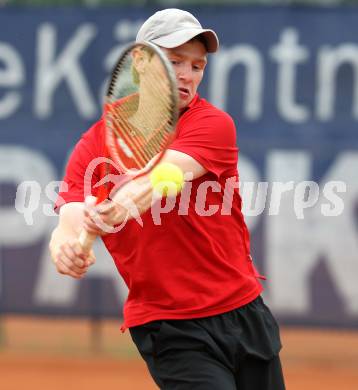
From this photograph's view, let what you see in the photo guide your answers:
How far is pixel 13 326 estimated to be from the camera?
305 inches

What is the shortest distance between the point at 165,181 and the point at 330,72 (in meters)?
4.22

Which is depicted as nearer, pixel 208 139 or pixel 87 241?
pixel 87 241

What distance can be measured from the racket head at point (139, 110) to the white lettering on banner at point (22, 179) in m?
4.10

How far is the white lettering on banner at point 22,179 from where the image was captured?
7.37m

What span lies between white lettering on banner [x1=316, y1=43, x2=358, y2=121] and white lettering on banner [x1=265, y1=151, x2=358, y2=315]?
1.20 feet

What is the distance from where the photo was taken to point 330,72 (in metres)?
7.05

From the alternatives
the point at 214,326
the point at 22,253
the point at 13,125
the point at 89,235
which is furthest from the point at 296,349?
the point at 89,235

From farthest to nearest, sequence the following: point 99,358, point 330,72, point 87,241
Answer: point 99,358
point 330,72
point 87,241

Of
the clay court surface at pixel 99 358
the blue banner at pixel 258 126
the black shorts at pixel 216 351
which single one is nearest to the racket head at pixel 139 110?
the black shorts at pixel 216 351

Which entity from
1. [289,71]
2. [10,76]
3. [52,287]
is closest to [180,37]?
[289,71]

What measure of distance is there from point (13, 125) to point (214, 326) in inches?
172

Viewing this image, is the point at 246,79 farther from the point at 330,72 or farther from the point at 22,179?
the point at 22,179

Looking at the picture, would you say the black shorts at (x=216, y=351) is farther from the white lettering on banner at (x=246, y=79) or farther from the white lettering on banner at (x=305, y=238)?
the white lettering on banner at (x=246, y=79)

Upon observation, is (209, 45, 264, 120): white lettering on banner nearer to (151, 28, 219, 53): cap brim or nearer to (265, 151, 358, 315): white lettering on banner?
(265, 151, 358, 315): white lettering on banner
